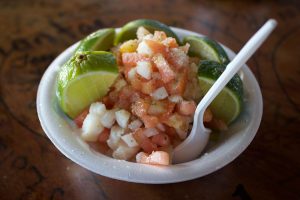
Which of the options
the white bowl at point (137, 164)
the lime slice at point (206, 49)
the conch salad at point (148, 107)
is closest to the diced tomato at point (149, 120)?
the conch salad at point (148, 107)

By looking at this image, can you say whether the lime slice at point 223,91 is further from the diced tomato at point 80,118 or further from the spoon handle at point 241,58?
the diced tomato at point 80,118

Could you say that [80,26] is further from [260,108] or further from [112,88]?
[260,108]

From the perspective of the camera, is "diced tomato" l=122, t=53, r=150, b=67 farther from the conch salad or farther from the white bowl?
the white bowl

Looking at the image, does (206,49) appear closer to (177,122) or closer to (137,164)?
(177,122)

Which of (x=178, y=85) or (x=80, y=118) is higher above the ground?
(x=178, y=85)

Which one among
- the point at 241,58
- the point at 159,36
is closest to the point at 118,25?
the point at 159,36
